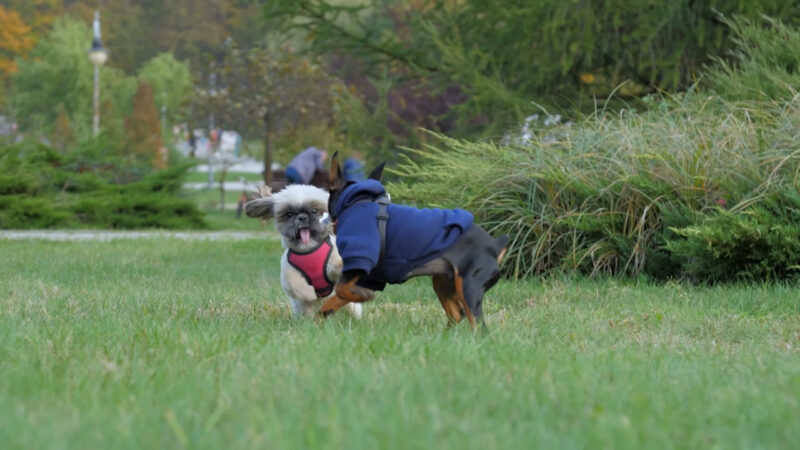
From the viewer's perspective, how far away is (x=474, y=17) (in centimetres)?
1525

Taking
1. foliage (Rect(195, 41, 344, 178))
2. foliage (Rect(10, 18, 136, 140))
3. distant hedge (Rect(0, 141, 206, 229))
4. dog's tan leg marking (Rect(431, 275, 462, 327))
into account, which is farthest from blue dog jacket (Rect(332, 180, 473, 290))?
foliage (Rect(10, 18, 136, 140))

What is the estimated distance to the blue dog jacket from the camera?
499 cm

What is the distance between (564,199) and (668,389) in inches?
198

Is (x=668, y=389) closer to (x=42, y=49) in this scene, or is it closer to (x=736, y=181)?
(x=736, y=181)

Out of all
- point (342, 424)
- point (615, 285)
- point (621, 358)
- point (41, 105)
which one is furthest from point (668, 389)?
point (41, 105)

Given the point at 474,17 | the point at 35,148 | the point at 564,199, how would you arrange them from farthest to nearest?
the point at 35,148
the point at 474,17
the point at 564,199

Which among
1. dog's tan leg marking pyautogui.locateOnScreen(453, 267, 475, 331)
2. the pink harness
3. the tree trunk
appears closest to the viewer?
dog's tan leg marking pyautogui.locateOnScreen(453, 267, 475, 331)

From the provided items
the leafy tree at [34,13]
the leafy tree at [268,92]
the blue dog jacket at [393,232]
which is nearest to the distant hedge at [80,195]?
the leafy tree at [268,92]

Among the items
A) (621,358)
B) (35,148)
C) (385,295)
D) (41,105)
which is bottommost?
(41,105)

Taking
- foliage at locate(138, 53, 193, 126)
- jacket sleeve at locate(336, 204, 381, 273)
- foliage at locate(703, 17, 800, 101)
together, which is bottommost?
foliage at locate(138, 53, 193, 126)

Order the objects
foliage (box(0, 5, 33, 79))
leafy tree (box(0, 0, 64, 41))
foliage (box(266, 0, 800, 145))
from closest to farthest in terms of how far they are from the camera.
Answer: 1. foliage (box(266, 0, 800, 145))
2. foliage (box(0, 5, 33, 79))
3. leafy tree (box(0, 0, 64, 41))

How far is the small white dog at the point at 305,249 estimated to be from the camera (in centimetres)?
586

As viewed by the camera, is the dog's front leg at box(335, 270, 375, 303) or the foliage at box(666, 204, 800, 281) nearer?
the dog's front leg at box(335, 270, 375, 303)

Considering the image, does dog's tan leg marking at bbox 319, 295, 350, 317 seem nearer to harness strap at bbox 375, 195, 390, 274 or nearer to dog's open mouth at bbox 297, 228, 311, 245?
harness strap at bbox 375, 195, 390, 274
